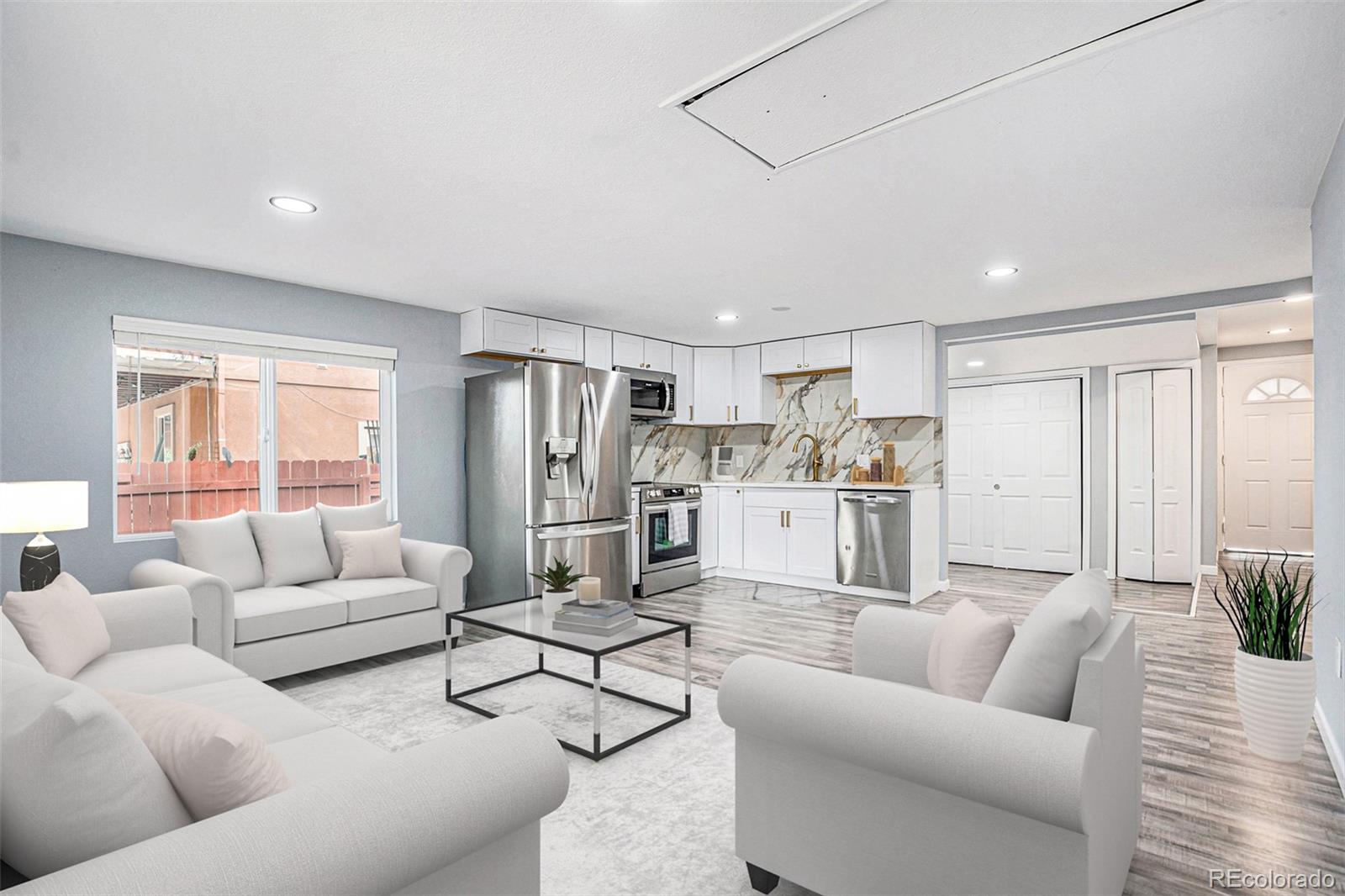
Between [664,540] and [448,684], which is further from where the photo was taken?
[664,540]

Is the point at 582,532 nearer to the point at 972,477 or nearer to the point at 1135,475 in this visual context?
the point at 972,477

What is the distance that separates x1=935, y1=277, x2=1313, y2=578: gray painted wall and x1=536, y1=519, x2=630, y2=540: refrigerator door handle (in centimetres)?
284

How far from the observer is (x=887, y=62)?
189 centimetres

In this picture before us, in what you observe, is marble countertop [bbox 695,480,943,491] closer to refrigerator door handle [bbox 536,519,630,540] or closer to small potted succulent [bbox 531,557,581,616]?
refrigerator door handle [bbox 536,519,630,540]

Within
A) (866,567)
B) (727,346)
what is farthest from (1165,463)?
(727,346)

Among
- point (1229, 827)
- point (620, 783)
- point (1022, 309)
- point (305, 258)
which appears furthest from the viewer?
point (1022, 309)

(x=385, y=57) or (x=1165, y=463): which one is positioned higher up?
(x=385, y=57)

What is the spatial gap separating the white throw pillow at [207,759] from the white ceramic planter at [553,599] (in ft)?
6.80

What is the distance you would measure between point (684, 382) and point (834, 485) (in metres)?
1.83

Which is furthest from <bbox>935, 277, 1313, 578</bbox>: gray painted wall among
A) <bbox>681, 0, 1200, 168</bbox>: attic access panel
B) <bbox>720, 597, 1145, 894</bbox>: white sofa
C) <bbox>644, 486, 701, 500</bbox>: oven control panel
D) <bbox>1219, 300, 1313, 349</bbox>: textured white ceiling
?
<bbox>720, 597, 1145, 894</bbox>: white sofa

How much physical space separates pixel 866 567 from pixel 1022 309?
7.68 ft

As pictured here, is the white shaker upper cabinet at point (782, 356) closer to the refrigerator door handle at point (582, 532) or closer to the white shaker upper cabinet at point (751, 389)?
the white shaker upper cabinet at point (751, 389)

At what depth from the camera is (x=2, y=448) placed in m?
3.28

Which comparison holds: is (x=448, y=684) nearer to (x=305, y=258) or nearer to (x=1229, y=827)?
(x=305, y=258)
